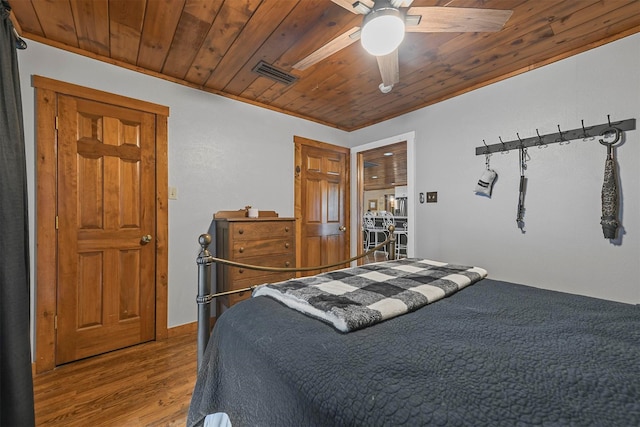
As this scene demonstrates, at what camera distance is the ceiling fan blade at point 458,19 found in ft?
4.58

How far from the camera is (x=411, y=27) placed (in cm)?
153

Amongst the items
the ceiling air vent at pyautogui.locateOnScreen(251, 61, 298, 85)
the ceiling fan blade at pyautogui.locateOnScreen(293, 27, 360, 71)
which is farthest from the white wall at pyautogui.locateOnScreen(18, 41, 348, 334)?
the ceiling fan blade at pyautogui.locateOnScreen(293, 27, 360, 71)

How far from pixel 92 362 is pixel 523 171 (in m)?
3.91

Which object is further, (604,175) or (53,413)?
(604,175)

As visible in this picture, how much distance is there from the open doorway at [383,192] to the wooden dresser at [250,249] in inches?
57.5

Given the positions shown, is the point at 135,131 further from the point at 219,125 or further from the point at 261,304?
the point at 261,304

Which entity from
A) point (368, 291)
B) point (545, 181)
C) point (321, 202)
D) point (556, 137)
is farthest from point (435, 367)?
point (321, 202)

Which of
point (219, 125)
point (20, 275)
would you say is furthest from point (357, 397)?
point (219, 125)

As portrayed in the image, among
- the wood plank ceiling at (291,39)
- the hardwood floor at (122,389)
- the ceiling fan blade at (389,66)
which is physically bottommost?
the hardwood floor at (122,389)

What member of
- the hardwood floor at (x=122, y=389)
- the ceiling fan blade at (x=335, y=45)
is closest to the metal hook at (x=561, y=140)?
the ceiling fan blade at (x=335, y=45)

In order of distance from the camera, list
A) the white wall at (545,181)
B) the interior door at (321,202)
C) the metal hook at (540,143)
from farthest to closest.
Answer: the interior door at (321,202)
the metal hook at (540,143)
the white wall at (545,181)

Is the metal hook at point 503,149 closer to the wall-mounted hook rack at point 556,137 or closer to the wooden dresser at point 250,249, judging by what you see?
the wall-mounted hook rack at point 556,137

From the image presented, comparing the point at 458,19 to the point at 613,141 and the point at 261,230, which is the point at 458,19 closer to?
the point at 613,141

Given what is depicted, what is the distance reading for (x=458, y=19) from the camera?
1.46m
